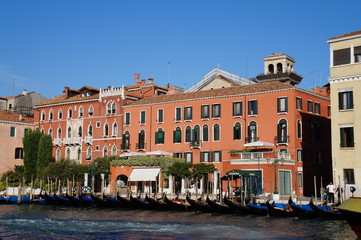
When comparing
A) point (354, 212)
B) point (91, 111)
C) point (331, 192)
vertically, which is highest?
point (91, 111)

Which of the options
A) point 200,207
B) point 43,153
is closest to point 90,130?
point 43,153

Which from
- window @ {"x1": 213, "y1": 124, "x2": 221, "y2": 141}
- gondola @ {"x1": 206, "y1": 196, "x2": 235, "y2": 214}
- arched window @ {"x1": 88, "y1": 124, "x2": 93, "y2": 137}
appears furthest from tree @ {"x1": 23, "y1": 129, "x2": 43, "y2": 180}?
gondola @ {"x1": 206, "y1": 196, "x2": 235, "y2": 214}

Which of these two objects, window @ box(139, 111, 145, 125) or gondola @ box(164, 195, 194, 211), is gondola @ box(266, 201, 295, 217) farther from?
window @ box(139, 111, 145, 125)

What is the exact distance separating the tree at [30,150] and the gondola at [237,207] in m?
24.1

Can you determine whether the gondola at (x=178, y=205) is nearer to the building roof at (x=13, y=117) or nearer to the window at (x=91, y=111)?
the window at (x=91, y=111)

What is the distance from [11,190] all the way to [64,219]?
Result: 16.5 meters

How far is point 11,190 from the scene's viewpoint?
40312 millimetres

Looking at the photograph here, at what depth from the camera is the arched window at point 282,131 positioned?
36369 millimetres

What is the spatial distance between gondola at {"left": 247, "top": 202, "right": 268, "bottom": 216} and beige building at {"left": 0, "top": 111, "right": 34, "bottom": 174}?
29331mm

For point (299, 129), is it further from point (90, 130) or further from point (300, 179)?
point (90, 130)

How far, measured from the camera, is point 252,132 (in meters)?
37.9

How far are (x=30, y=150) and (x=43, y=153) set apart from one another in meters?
1.26

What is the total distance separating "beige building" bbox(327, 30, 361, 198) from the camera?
2808 centimetres

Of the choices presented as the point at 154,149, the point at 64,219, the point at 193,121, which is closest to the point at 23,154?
the point at 154,149
